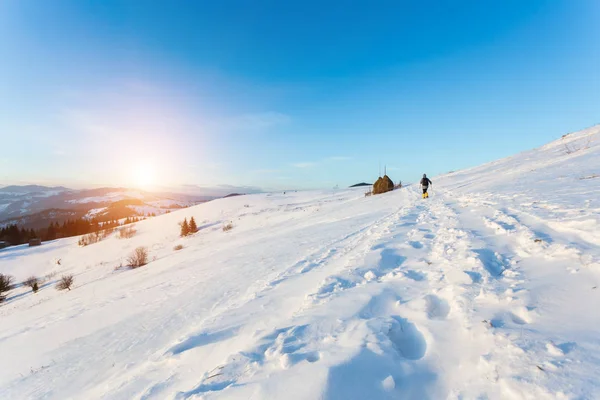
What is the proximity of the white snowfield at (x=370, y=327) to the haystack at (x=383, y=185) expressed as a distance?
21704mm

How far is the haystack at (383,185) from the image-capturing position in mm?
28875

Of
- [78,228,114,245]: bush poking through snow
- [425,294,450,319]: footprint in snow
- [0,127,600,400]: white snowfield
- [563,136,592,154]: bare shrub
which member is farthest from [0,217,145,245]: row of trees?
[563,136,592,154]: bare shrub

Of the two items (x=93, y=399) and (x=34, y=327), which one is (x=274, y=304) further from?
(x=34, y=327)

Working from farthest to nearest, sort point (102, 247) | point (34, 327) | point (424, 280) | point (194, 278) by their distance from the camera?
point (102, 247)
point (194, 278)
point (34, 327)
point (424, 280)

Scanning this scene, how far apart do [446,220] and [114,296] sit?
999 cm

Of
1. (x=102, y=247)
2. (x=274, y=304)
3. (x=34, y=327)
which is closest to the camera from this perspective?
(x=274, y=304)

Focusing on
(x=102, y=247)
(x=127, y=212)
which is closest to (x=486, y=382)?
(x=102, y=247)

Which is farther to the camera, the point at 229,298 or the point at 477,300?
the point at 229,298

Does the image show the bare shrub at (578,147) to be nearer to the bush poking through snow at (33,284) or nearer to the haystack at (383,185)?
the haystack at (383,185)

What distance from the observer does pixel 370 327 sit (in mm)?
2756

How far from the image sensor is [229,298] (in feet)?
17.6

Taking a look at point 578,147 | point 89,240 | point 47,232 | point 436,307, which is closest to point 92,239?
Answer: point 89,240

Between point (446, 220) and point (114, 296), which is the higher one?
point (446, 220)

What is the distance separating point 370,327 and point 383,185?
28.0 meters
